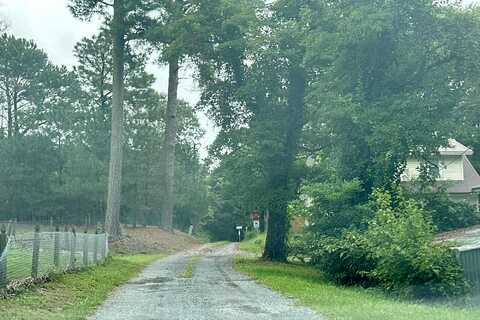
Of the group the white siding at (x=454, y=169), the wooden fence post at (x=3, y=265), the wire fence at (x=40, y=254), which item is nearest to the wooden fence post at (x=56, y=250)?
the wire fence at (x=40, y=254)

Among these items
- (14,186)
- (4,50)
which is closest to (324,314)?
(14,186)

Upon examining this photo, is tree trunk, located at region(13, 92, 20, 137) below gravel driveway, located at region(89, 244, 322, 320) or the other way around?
the other way around

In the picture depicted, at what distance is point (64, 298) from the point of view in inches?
550

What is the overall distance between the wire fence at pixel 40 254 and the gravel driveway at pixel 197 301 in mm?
1727

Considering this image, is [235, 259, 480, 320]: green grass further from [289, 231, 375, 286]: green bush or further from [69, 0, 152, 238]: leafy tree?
[69, 0, 152, 238]: leafy tree

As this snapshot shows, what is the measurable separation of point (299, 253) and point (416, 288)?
38.3 feet

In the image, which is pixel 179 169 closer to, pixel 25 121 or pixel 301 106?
pixel 25 121

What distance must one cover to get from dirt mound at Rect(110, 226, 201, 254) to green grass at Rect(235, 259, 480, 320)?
58.1ft

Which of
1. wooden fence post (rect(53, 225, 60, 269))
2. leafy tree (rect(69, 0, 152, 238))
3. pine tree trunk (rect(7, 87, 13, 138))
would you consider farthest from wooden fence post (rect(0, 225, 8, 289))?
pine tree trunk (rect(7, 87, 13, 138))

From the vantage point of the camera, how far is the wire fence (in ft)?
42.7

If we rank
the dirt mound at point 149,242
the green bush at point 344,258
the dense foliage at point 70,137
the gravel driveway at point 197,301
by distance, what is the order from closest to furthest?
1. the gravel driveway at point 197,301
2. the green bush at point 344,258
3. the dirt mound at point 149,242
4. the dense foliage at point 70,137

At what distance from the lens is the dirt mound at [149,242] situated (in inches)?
1517

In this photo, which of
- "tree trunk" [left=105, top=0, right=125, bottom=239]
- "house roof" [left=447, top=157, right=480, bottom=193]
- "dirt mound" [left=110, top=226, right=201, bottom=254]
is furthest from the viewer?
"house roof" [left=447, top=157, right=480, bottom=193]

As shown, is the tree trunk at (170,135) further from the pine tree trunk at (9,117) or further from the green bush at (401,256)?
the green bush at (401,256)
